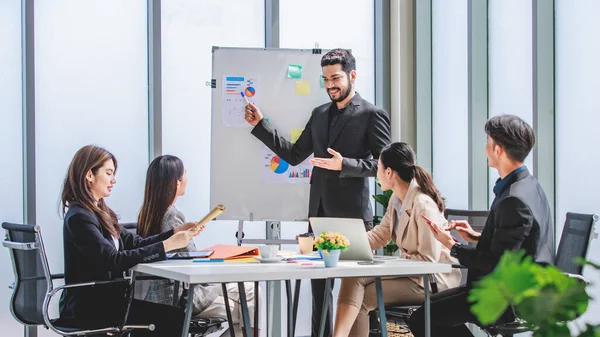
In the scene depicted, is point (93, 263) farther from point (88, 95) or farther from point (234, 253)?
point (88, 95)

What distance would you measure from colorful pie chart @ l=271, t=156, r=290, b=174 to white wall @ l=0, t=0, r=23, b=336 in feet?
5.44

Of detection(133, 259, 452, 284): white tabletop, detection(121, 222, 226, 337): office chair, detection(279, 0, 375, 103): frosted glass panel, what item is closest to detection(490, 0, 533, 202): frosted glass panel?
detection(279, 0, 375, 103): frosted glass panel

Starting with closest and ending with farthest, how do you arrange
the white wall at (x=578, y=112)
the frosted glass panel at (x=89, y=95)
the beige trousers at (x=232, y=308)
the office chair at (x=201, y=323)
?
the office chair at (x=201, y=323), the beige trousers at (x=232, y=308), the white wall at (x=578, y=112), the frosted glass panel at (x=89, y=95)

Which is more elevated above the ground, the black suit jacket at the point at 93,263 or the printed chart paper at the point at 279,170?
the printed chart paper at the point at 279,170

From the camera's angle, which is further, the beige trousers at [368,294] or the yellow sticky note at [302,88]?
the yellow sticky note at [302,88]

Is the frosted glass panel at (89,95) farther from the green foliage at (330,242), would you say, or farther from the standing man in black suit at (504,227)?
the standing man in black suit at (504,227)

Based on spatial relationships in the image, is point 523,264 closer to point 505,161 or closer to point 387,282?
point 505,161

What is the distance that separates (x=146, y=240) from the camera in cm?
319

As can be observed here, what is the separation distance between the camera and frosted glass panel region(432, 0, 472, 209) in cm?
493

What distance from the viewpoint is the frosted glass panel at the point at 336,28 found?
5387 millimetres

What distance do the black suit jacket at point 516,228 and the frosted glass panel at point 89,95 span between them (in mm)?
2877

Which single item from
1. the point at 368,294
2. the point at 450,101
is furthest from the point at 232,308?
the point at 450,101

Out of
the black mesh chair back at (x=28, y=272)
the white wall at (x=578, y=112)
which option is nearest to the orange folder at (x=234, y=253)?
the black mesh chair back at (x=28, y=272)

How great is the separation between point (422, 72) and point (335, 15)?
2.75 feet
